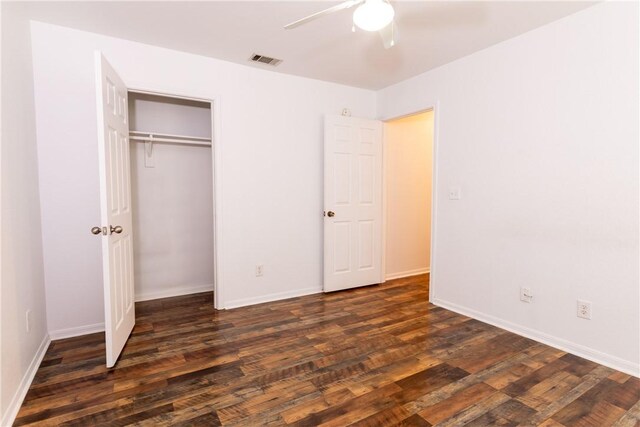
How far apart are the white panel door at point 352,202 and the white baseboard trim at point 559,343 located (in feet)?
3.83

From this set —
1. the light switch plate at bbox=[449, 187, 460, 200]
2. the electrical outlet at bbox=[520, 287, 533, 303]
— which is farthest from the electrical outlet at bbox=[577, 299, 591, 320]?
the light switch plate at bbox=[449, 187, 460, 200]

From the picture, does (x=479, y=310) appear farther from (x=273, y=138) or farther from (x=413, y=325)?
(x=273, y=138)

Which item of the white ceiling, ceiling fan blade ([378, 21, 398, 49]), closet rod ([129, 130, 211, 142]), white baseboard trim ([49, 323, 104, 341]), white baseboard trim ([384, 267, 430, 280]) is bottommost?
white baseboard trim ([49, 323, 104, 341])

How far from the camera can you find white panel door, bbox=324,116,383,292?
154 inches

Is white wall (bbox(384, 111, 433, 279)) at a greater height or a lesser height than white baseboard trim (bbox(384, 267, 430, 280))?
greater

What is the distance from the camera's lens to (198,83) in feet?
10.7

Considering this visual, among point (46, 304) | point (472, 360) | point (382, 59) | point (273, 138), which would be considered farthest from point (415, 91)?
point (46, 304)

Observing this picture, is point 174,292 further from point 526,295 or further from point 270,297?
point 526,295

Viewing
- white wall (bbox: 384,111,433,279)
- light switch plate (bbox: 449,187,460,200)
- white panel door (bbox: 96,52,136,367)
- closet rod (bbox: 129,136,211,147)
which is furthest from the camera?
white wall (bbox: 384,111,433,279)

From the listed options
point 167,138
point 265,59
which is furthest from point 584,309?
point 167,138

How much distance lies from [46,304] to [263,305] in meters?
1.80

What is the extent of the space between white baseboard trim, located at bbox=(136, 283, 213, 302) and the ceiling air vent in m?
2.58

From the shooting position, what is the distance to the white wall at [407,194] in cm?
446

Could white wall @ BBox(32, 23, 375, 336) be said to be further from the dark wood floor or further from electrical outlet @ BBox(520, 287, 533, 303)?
electrical outlet @ BBox(520, 287, 533, 303)
